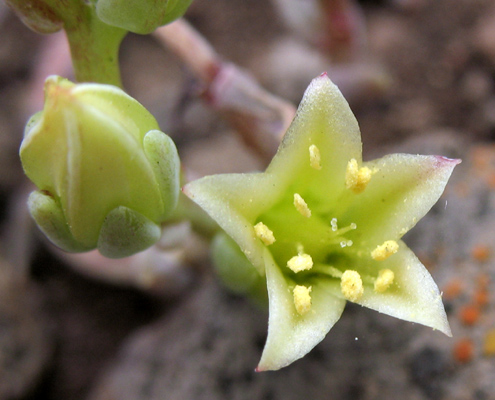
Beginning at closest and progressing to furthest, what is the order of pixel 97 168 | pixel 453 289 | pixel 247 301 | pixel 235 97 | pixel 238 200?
pixel 97 168, pixel 238 200, pixel 453 289, pixel 247 301, pixel 235 97

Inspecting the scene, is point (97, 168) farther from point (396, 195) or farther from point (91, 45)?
point (396, 195)

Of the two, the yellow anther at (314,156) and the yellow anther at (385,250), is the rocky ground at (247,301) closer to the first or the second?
the yellow anther at (385,250)

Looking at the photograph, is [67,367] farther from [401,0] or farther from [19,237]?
[401,0]

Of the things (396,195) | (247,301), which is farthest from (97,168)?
(247,301)

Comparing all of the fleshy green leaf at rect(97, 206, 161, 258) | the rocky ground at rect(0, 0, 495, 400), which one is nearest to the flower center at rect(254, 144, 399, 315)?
the fleshy green leaf at rect(97, 206, 161, 258)

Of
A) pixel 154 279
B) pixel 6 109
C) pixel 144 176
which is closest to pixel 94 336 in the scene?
pixel 154 279

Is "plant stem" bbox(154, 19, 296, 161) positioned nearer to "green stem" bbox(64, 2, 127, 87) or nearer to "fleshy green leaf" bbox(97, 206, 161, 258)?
"green stem" bbox(64, 2, 127, 87)

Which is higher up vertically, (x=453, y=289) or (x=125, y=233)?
(x=125, y=233)
